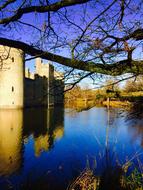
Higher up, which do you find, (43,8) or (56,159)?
(43,8)

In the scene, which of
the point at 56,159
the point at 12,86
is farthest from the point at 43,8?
the point at 12,86

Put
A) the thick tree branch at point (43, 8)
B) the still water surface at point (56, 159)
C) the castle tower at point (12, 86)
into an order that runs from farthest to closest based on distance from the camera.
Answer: the castle tower at point (12, 86) < the still water surface at point (56, 159) < the thick tree branch at point (43, 8)

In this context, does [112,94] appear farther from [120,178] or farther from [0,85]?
[0,85]

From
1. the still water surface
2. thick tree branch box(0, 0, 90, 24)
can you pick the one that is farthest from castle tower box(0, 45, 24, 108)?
thick tree branch box(0, 0, 90, 24)

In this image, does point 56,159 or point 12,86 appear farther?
point 12,86

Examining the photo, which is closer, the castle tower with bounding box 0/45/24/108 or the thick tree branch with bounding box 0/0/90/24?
the thick tree branch with bounding box 0/0/90/24

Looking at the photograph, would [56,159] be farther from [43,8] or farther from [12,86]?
[12,86]

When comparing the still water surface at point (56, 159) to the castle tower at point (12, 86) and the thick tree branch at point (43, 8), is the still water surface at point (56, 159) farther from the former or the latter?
the castle tower at point (12, 86)

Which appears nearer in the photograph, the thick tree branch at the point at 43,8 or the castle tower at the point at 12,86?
the thick tree branch at the point at 43,8

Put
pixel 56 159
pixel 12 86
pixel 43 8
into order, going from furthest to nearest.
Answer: pixel 12 86
pixel 56 159
pixel 43 8

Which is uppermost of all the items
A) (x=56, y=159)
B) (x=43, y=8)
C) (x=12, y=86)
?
(x=12, y=86)

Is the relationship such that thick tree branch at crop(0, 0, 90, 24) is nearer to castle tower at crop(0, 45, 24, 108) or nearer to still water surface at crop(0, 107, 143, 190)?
still water surface at crop(0, 107, 143, 190)

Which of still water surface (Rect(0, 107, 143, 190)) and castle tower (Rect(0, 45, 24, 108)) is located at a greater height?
castle tower (Rect(0, 45, 24, 108))

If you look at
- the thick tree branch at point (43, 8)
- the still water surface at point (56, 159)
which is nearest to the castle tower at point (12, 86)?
the still water surface at point (56, 159)
